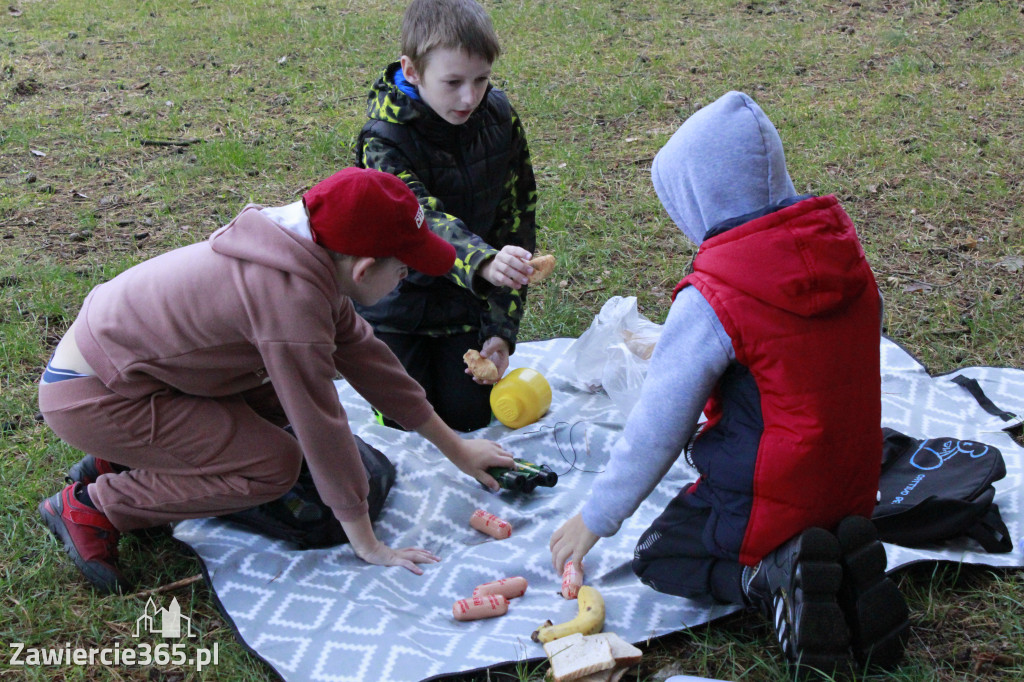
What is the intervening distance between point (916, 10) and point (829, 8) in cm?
72

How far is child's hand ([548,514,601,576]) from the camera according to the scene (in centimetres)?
221

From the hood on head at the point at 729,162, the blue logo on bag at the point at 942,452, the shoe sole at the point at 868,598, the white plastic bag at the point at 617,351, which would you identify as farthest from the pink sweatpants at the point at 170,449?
the blue logo on bag at the point at 942,452

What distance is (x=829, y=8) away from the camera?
7.62 meters

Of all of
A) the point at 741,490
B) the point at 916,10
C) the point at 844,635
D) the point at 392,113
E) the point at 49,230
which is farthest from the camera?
the point at 916,10

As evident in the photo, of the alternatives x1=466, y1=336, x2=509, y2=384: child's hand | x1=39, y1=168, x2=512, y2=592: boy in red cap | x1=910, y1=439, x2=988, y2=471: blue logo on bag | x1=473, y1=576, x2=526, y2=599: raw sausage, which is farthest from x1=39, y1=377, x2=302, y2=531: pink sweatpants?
x1=910, y1=439, x2=988, y2=471: blue logo on bag

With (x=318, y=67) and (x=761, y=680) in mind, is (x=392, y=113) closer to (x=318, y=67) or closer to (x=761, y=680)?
(x=761, y=680)

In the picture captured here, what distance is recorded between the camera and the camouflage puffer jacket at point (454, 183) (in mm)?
2943

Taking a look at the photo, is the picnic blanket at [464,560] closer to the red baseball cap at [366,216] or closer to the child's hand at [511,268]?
the child's hand at [511,268]

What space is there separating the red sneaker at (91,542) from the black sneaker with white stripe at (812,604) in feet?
5.84

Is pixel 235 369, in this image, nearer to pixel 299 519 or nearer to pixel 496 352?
pixel 299 519

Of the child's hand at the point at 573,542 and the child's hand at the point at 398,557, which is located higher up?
the child's hand at the point at 573,542

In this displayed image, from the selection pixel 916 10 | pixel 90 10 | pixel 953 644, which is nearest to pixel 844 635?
pixel 953 644

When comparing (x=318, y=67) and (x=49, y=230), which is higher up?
(x=318, y=67)

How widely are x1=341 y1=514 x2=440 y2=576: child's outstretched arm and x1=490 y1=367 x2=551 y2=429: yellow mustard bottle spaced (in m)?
0.72
